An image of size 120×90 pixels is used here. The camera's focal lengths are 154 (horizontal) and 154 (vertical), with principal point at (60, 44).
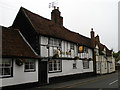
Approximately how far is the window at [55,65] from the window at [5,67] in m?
5.60

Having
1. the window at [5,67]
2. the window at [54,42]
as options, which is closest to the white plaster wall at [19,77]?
the window at [5,67]

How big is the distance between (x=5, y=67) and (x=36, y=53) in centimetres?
413

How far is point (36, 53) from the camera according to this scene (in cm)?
1561

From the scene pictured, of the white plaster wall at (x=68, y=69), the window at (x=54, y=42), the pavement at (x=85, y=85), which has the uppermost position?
the window at (x=54, y=42)

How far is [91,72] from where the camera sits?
2716cm

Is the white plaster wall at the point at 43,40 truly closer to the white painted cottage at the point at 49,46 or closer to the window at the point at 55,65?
the white painted cottage at the point at 49,46

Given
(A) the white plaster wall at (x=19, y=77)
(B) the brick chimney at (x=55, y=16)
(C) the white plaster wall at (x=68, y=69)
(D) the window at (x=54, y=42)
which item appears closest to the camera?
(A) the white plaster wall at (x=19, y=77)

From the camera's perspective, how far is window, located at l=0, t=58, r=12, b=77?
38.8 feet

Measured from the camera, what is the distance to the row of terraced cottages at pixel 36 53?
1252 centimetres

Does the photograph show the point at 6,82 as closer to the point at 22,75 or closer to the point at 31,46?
the point at 22,75

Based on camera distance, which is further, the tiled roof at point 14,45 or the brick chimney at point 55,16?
the brick chimney at point 55,16

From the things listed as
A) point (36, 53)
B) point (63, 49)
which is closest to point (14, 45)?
point (36, 53)

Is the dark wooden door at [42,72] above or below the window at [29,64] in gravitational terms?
below

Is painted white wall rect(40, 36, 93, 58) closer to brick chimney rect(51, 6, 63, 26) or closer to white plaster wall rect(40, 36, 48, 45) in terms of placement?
white plaster wall rect(40, 36, 48, 45)
